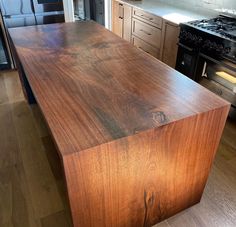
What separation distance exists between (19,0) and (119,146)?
3.02 meters

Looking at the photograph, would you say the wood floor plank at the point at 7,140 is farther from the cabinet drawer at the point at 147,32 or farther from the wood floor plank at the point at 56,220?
the cabinet drawer at the point at 147,32

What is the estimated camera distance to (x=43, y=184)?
176cm

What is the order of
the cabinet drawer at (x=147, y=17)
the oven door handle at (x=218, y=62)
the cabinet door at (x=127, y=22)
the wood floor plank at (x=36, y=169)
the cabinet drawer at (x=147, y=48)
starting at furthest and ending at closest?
the cabinet door at (x=127, y=22) < the cabinet drawer at (x=147, y=48) < the cabinet drawer at (x=147, y=17) < the oven door handle at (x=218, y=62) < the wood floor plank at (x=36, y=169)

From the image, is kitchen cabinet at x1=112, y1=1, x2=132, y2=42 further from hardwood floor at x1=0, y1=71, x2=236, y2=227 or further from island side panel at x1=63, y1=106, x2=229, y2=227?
island side panel at x1=63, y1=106, x2=229, y2=227

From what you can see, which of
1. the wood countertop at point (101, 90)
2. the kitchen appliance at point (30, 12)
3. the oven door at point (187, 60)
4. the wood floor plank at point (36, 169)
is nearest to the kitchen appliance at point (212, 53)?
the oven door at point (187, 60)

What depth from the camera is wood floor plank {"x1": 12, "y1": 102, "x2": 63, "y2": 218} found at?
5.32 feet

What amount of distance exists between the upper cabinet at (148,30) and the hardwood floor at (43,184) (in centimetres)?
115

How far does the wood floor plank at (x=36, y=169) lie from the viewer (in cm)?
162

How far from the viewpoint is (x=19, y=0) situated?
3.14 m

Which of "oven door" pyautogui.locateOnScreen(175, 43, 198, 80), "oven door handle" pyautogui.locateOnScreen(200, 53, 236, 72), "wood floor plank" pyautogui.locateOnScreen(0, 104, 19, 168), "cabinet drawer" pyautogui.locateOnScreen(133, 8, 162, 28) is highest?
"cabinet drawer" pyautogui.locateOnScreen(133, 8, 162, 28)

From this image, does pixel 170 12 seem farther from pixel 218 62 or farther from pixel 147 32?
pixel 218 62

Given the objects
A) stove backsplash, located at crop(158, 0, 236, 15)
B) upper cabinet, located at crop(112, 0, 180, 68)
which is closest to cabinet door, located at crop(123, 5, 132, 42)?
upper cabinet, located at crop(112, 0, 180, 68)

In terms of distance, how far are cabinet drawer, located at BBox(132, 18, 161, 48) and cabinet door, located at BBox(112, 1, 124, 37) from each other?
42 centimetres

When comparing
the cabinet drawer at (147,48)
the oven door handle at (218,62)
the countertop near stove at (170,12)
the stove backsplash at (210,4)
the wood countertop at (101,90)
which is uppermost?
the stove backsplash at (210,4)
